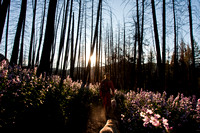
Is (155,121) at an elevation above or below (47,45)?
below

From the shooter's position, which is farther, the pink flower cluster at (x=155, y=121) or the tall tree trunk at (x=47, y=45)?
the tall tree trunk at (x=47, y=45)

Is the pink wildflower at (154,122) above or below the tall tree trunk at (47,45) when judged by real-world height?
below

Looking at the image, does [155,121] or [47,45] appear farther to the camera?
[47,45]

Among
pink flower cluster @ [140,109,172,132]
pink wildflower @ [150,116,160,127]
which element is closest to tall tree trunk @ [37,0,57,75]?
pink flower cluster @ [140,109,172,132]

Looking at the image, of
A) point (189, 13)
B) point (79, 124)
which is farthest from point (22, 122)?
point (189, 13)

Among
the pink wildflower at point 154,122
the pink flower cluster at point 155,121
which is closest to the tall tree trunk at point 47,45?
the pink flower cluster at point 155,121

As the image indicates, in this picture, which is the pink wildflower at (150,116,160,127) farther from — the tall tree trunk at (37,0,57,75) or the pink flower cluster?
the tall tree trunk at (37,0,57,75)

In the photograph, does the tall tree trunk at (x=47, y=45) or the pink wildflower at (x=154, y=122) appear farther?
the tall tree trunk at (x=47, y=45)

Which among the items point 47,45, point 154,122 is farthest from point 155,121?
point 47,45

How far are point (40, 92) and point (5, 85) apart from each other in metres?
1.07

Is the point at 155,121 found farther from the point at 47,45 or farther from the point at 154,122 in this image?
the point at 47,45

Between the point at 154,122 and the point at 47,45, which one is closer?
the point at 154,122

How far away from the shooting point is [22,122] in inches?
119

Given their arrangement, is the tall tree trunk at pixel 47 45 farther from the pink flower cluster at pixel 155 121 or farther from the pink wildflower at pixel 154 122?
the pink wildflower at pixel 154 122
